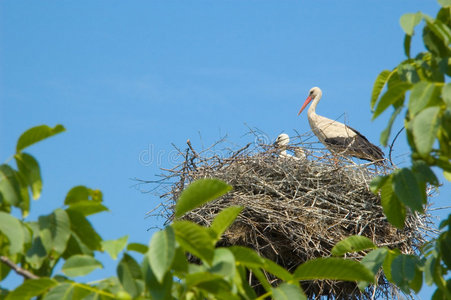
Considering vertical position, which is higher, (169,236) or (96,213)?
(96,213)

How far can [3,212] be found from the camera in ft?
6.35

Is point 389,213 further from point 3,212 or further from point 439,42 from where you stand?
point 3,212

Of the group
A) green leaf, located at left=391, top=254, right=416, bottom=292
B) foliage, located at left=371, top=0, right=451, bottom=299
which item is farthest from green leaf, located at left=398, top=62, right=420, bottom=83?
green leaf, located at left=391, top=254, right=416, bottom=292

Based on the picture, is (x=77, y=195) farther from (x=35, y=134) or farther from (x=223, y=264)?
(x=223, y=264)

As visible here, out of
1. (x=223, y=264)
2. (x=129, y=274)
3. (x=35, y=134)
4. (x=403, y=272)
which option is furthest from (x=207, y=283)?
(x=403, y=272)

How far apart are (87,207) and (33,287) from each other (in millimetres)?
284

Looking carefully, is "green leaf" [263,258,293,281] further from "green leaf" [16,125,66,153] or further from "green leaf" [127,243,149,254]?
"green leaf" [16,125,66,153]

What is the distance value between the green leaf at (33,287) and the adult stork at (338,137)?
→ 5.63m

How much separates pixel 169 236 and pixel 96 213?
17.6 inches

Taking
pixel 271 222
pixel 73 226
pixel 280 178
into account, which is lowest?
pixel 73 226

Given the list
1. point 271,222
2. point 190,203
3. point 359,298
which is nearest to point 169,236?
point 190,203

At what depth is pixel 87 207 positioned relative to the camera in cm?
205

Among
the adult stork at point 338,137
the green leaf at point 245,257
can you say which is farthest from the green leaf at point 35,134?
the adult stork at point 338,137

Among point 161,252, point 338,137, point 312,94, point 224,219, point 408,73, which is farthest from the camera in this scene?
point 312,94
